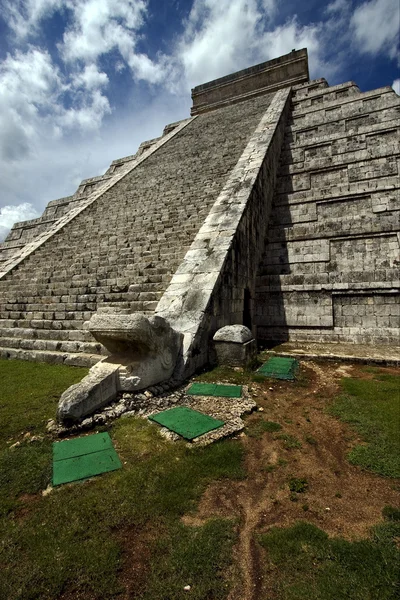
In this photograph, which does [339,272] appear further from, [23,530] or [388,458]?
[23,530]

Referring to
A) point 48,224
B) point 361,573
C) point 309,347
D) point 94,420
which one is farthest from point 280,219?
point 48,224

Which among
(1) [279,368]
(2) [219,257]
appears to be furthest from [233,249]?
(1) [279,368]

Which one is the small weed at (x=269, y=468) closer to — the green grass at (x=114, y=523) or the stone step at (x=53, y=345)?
the green grass at (x=114, y=523)

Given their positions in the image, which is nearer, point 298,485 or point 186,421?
point 298,485

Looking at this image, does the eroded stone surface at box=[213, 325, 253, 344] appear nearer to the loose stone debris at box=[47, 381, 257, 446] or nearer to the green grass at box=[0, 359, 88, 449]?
the loose stone debris at box=[47, 381, 257, 446]

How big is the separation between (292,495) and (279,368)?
371cm

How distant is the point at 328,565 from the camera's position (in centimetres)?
184

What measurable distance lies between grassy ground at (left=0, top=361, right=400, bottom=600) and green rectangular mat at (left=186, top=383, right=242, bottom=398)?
0.81 meters

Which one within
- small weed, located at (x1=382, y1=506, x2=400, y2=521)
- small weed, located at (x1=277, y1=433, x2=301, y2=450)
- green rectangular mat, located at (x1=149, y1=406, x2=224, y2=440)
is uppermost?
green rectangular mat, located at (x1=149, y1=406, x2=224, y2=440)

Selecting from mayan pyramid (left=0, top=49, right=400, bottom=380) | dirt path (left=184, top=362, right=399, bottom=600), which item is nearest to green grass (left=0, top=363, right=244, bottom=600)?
dirt path (left=184, top=362, right=399, bottom=600)

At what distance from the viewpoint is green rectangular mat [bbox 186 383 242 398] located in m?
4.59

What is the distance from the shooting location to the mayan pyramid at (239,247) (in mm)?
6848

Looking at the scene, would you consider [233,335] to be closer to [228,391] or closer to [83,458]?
[228,391]

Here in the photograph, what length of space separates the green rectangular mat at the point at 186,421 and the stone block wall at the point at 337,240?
5.95 metres
